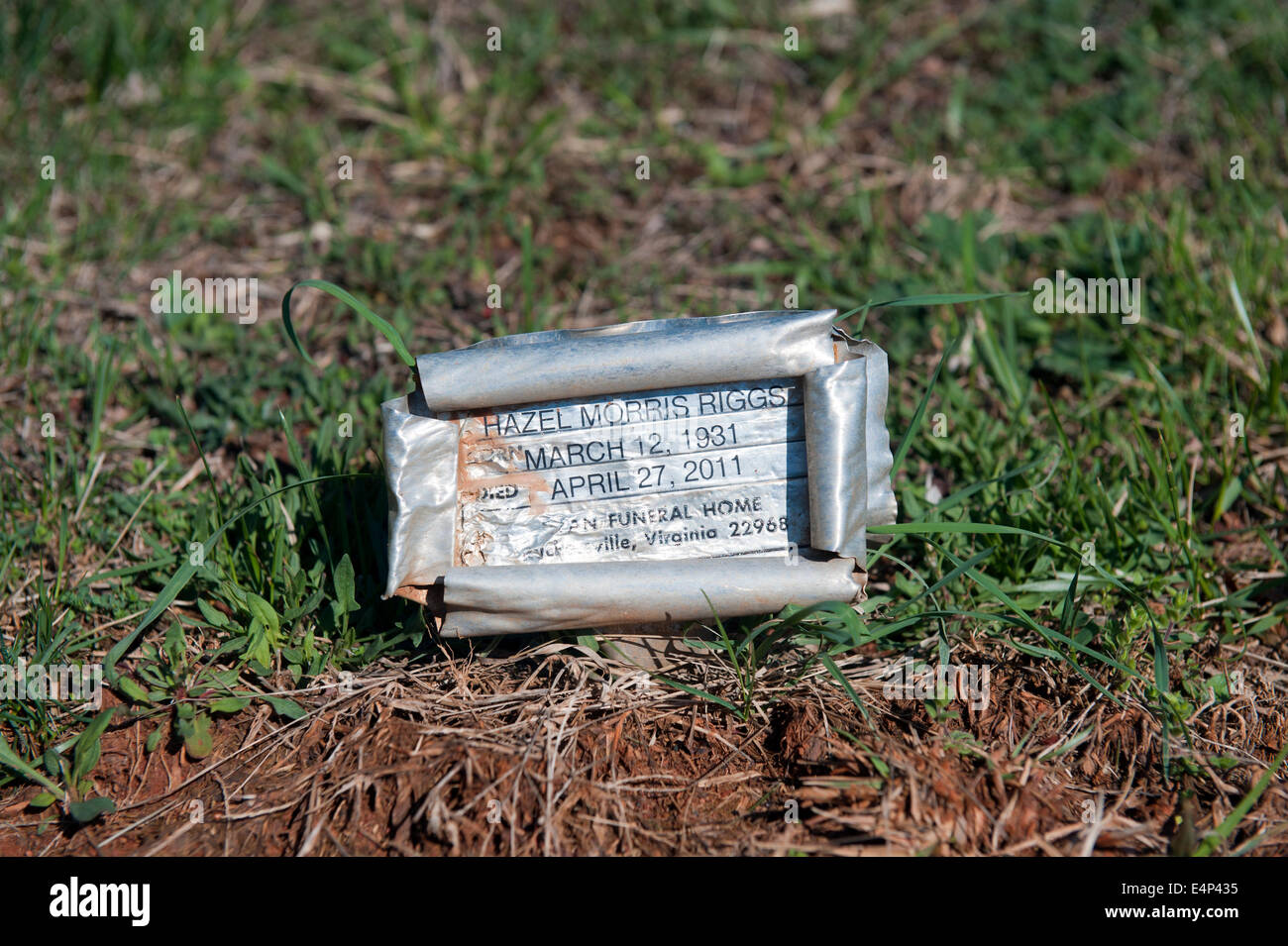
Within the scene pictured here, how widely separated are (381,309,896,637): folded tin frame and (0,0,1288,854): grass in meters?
0.15

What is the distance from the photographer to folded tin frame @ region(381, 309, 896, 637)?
5.96ft

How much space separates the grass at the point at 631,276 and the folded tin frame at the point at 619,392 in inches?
5.8

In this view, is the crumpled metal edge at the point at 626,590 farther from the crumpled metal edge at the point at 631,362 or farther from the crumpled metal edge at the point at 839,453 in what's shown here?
the crumpled metal edge at the point at 631,362

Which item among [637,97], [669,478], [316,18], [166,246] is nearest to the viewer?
[669,478]

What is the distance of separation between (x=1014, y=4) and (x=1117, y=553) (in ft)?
8.89

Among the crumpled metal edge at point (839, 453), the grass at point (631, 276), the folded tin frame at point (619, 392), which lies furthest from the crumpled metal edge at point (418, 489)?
the crumpled metal edge at point (839, 453)

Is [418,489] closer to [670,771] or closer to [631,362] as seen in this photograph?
[631,362]

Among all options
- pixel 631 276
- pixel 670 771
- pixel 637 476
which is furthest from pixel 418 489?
pixel 631 276

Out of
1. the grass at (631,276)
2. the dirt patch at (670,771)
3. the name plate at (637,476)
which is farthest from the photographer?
the grass at (631,276)

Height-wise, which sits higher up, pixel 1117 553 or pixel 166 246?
pixel 166 246

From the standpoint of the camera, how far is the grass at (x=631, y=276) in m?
2.14

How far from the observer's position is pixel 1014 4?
3.93 metres
